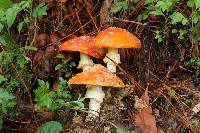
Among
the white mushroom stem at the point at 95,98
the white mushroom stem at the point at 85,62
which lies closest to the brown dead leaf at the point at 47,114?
the white mushroom stem at the point at 95,98

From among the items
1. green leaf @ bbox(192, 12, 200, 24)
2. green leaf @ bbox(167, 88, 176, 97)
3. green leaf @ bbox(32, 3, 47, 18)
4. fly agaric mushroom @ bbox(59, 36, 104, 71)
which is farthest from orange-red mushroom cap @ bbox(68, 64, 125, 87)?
green leaf @ bbox(192, 12, 200, 24)

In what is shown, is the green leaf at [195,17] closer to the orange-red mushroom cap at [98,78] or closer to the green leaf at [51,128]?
the orange-red mushroom cap at [98,78]

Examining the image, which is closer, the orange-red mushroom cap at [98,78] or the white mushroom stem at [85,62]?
the orange-red mushroom cap at [98,78]

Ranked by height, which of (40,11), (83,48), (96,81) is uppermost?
(40,11)

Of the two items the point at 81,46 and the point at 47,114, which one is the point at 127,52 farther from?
the point at 47,114

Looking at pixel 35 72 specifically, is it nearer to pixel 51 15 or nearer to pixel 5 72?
pixel 5 72

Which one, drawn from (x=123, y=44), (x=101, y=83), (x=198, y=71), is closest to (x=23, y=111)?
(x=101, y=83)

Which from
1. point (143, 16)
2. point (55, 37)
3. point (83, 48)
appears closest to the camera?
point (83, 48)

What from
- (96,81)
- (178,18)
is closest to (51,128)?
(96,81)
